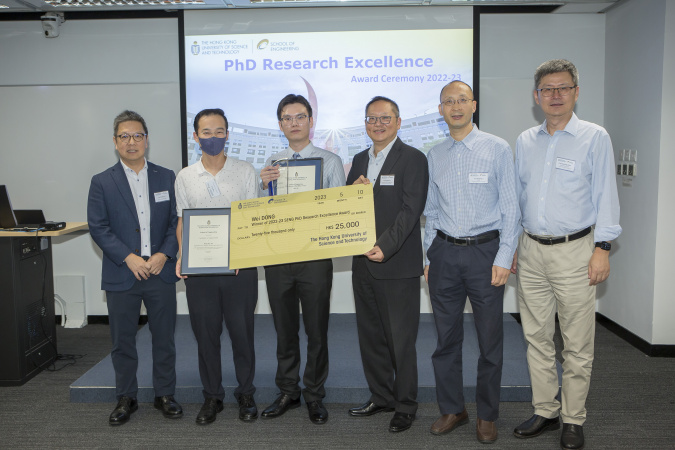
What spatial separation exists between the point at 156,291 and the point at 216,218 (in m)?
0.63

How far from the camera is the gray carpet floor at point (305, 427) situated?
9.59 ft

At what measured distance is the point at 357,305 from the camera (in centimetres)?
309

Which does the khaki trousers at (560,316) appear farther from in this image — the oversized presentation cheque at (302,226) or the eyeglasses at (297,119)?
the eyeglasses at (297,119)

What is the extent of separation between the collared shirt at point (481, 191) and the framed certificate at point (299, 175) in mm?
661

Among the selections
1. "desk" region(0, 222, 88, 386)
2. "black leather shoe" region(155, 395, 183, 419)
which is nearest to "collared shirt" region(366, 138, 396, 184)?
"black leather shoe" region(155, 395, 183, 419)

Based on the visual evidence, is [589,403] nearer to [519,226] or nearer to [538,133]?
[519,226]

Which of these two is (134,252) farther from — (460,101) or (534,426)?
(534,426)

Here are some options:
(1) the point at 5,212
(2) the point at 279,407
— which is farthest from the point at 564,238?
(1) the point at 5,212

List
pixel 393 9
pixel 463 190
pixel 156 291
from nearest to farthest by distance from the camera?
pixel 463 190
pixel 156 291
pixel 393 9

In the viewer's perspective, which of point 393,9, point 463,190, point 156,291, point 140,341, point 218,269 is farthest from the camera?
point 393,9

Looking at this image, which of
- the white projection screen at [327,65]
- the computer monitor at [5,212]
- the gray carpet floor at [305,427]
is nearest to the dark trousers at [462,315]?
the gray carpet floor at [305,427]

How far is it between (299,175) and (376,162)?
423 mm

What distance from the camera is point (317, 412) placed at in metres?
3.14

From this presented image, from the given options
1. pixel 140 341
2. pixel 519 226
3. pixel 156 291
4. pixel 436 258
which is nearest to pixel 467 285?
pixel 436 258
